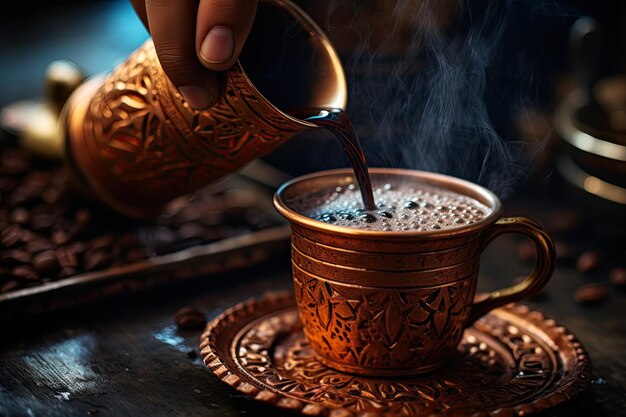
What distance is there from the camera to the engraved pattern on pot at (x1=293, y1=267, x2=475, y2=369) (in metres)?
0.97

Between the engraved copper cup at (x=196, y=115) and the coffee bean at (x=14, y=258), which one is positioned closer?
the engraved copper cup at (x=196, y=115)

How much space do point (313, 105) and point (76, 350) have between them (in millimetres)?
556

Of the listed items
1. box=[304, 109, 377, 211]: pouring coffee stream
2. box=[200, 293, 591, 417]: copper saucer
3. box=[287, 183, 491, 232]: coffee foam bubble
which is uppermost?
box=[304, 109, 377, 211]: pouring coffee stream

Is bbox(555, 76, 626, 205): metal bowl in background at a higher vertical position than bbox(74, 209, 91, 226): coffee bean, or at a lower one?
lower

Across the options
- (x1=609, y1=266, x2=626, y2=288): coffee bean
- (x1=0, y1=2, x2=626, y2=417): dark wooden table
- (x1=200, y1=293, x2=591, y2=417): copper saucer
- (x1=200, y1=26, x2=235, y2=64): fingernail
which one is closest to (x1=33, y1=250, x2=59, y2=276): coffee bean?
(x1=0, y1=2, x2=626, y2=417): dark wooden table

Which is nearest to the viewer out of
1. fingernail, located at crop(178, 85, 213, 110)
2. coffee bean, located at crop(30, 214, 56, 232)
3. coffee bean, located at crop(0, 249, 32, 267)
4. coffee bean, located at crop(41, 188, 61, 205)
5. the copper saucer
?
the copper saucer

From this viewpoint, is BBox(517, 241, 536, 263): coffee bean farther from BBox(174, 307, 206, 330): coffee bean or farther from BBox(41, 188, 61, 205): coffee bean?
BBox(41, 188, 61, 205): coffee bean

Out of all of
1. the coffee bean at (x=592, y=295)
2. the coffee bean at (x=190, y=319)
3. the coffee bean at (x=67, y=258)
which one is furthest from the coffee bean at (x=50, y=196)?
the coffee bean at (x=592, y=295)

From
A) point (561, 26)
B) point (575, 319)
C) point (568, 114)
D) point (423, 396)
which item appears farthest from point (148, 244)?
point (561, 26)

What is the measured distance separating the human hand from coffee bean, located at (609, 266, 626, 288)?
2.91ft

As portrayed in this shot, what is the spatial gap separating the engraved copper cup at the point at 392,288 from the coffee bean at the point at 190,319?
0.24 m

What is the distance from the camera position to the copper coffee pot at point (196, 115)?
1114 millimetres

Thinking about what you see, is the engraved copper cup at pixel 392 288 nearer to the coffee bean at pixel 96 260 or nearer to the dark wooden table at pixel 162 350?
the dark wooden table at pixel 162 350

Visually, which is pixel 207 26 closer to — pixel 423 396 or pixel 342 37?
pixel 423 396
